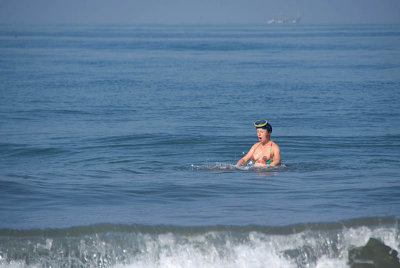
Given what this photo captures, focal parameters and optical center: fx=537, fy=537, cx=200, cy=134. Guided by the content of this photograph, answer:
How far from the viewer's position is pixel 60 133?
16.3m

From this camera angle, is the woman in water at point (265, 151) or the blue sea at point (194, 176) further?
the woman in water at point (265, 151)

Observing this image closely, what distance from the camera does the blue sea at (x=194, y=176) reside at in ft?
22.5

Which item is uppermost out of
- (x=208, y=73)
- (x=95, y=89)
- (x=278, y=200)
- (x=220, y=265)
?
(x=208, y=73)

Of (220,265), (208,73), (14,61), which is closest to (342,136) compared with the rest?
(220,265)

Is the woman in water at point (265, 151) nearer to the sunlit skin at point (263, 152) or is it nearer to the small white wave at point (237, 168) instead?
the sunlit skin at point (263, 152)

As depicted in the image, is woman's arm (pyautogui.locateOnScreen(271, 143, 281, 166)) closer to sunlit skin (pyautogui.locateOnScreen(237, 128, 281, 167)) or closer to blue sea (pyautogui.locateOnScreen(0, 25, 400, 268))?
sunlit skin (pyautogui.locateOnScreen(237, 128, 281, 167))

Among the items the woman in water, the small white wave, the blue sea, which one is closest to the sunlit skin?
the woman in water

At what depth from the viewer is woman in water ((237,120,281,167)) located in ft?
35.2

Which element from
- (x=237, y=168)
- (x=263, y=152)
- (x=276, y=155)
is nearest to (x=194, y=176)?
(x=237, y=168)

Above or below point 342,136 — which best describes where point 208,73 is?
above

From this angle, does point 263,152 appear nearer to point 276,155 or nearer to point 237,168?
point 276,155

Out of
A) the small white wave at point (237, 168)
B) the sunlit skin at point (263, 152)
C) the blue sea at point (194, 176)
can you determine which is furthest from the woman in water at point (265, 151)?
the blue sea at point (194, 176)

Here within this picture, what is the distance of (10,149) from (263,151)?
22.6ft

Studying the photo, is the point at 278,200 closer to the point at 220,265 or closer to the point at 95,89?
the point at 220,265
